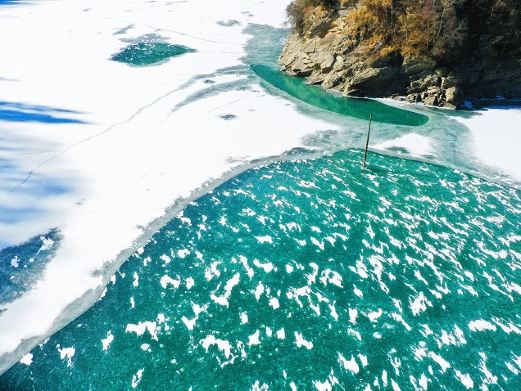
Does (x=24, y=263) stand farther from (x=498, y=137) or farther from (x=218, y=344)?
(x=498, y=137)

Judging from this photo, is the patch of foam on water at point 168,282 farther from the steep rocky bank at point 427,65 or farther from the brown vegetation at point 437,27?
the brown vegetation at point 437,27

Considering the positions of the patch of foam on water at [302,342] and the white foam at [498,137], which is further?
the white foam at [498,137]

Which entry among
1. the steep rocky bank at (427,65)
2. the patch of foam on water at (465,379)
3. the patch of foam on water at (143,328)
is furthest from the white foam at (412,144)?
the patch of foam on water at (143,328)

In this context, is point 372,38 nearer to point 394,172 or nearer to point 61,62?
point 394,172

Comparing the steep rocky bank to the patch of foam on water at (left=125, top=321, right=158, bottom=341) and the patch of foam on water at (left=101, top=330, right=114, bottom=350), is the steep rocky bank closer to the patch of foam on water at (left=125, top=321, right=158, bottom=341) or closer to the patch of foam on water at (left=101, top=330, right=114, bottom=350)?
the patch of foam on water at (left=125, top=321, right=158, bottom=341)

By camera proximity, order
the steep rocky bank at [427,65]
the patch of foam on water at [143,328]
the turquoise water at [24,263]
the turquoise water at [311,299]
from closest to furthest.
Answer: the turquoise water at [311,299] < the patch of foam on water at [143,328] < the turquoise water at [24,263] < the steep rocky bank at [427,65]

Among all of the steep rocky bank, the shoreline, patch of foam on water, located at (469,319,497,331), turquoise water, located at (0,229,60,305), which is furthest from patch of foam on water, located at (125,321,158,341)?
the steep rocky bank
